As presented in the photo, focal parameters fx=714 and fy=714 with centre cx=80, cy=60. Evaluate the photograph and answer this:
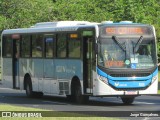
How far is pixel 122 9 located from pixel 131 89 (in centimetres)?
4108

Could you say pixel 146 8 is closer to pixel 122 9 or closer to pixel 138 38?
pixel 122 9

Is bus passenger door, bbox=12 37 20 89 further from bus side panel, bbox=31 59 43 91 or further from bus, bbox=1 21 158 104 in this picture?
bus, bbox=1 21 158 104

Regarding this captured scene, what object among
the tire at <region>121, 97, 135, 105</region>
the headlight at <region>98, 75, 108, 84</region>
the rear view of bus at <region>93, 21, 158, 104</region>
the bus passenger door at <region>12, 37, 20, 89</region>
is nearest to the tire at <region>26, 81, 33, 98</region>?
the bus passenger door at <region>12, 37, 20, 89</region>

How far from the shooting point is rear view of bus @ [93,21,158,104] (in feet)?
80.1

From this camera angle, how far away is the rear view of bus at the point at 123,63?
24.4 metres

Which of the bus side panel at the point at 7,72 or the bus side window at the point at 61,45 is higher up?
the bus side window at the point at 61,45

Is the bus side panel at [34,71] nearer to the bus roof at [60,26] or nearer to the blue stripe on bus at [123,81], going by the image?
the bus roof at [60,26]

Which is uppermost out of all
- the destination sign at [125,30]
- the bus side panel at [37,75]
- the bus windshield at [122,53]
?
the destination sign at [125,30]

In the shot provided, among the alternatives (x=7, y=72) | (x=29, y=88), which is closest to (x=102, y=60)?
(x=29, y=88)

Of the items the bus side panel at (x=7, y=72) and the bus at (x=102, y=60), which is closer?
the bus at (x=102, y=60)

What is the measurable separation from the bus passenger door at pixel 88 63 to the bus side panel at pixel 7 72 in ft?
23.1

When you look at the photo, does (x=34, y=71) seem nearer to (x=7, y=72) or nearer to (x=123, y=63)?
(x=7, y=72)

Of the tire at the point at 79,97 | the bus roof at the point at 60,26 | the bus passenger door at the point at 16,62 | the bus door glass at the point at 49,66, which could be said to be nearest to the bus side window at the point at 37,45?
the bus roof at the point at 60,26

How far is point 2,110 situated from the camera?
19828 millimetres
